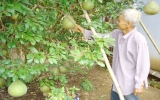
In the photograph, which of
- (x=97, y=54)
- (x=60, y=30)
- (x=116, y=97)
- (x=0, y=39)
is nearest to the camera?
(x=97, y=54)

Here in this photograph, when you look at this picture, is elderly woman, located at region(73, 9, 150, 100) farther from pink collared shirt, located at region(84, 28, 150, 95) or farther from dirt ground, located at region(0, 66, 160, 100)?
dirt ground, located at region(0, 66, 160, 100)

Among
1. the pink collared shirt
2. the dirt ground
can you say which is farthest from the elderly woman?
the dirt ground

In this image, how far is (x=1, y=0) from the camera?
1504 mm

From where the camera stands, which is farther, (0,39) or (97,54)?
(0,39)

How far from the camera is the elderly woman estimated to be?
2.05 meters

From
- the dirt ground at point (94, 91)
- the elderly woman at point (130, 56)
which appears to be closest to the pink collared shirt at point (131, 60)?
the elderly woman at point (130, 56)

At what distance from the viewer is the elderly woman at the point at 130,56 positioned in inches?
80.6

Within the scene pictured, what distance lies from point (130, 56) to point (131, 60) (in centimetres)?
4

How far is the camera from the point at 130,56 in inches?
84.3

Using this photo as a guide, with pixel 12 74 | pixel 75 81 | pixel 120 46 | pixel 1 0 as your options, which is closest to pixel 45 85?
pixel 120 46

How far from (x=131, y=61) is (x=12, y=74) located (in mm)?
1057

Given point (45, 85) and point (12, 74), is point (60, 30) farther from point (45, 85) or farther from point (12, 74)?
point (12, 74)

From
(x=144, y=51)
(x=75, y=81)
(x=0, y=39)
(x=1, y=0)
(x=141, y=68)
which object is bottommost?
(x=75, y=81)

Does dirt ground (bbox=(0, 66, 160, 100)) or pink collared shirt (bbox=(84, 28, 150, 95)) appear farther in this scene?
dirt ground (bbox=(0, 66, 160, 100))
